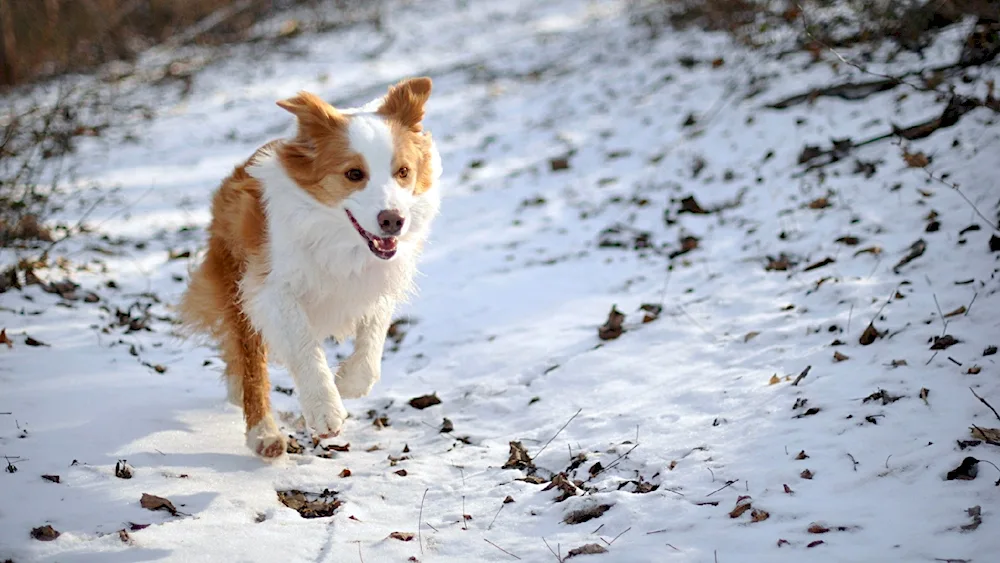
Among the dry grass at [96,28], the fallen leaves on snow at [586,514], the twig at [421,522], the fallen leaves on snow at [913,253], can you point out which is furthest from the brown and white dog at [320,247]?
the dry grass at [96,28]

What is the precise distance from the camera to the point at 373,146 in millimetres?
3699

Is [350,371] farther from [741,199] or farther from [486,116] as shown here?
[486,116]

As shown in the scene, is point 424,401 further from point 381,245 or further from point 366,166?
point 366,166

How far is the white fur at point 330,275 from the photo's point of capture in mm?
3668

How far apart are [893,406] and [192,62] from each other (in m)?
15.3

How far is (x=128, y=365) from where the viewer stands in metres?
4.64

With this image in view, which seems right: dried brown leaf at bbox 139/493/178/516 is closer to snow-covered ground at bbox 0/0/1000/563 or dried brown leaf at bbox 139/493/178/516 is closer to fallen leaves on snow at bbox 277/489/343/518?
snow-covered ground at bbox 0/0/1000/563

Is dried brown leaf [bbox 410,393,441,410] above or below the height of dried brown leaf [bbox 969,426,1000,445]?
below

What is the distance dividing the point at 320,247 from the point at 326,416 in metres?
0.86

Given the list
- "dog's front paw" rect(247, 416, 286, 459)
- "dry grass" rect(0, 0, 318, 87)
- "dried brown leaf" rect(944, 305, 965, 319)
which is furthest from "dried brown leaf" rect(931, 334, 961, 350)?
"dry grass" rect(0, 0, 318, 87)

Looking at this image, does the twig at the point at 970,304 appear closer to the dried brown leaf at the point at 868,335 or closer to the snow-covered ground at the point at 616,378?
the snow-covered ground at the point at 616,378

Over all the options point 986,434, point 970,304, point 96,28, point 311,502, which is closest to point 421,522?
point 311,502

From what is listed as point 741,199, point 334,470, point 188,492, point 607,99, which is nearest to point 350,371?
point 334,470

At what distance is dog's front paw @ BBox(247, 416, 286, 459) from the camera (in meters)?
3.75
